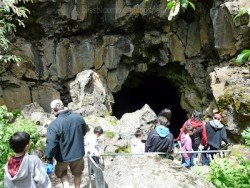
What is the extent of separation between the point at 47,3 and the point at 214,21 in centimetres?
638

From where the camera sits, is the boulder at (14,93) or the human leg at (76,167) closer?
the human leg at (76,167)

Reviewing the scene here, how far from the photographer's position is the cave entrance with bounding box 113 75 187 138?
66.1 feet

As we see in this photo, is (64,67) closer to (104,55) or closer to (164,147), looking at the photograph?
(104,55)

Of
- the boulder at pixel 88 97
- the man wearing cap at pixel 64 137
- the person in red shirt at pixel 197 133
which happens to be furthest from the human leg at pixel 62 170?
the boulder at pixel 88 97

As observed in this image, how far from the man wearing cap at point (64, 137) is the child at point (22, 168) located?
4.98 feet

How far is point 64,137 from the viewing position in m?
4.95

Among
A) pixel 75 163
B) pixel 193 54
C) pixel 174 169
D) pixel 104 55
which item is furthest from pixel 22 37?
pixel 174 169

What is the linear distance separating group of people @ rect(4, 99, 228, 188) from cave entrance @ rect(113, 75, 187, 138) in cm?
1183

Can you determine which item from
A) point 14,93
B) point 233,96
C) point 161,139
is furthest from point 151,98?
point 161,139

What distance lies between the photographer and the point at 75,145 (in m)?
5.04

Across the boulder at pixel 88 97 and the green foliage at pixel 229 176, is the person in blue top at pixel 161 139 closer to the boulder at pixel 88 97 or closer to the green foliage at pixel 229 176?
the green foliage at pixel 229 176

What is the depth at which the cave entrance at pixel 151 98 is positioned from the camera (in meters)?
20.1

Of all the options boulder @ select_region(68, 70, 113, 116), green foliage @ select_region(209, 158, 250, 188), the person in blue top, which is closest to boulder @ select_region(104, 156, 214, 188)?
green foliage @ select_region(209, 158, 250, 188)

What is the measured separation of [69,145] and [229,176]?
2070mm
